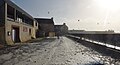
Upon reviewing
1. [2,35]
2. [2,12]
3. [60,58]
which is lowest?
[60,58]

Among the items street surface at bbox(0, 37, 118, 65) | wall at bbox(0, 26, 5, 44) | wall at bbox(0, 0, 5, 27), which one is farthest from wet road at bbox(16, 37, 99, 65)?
wall at bbox(0, 0, 5, 27)

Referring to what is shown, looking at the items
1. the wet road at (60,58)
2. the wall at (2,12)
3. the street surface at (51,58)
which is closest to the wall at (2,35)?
the wall at (2,12)

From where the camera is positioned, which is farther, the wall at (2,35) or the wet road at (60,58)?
the wall at (2,35)

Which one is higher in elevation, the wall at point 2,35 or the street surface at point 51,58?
the wall at point 2,35

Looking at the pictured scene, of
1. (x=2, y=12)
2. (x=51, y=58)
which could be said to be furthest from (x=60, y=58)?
(x=2, y=12)

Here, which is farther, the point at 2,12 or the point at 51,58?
the point at 2,12

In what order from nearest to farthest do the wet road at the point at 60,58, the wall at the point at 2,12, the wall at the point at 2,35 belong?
the wet road at the point at 60,58 < the wall at the point at 2,35 < the wall at the point at 2,12

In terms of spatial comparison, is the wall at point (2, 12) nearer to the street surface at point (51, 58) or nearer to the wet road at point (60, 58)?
the street surface at point (51, 58)

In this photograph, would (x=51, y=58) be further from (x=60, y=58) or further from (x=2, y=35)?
(x=2, y=35)

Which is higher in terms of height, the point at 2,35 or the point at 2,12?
the point at 2,12

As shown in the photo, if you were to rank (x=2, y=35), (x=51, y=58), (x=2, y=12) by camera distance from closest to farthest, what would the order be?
1. (x=51, y=58)
2. (x=2, y=35)
3. (x=2, y=12)

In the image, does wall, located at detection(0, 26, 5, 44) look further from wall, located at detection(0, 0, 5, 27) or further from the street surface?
the street surface

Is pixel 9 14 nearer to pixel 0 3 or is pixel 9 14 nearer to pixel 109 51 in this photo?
pixel 0 3

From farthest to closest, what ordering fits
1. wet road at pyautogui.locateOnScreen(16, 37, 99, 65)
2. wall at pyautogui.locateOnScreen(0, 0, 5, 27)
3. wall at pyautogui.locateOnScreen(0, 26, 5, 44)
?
1. wall at pyautogui.locateOnScreen(0, 0, 5, 27)
2. wall at pyautogui.locateOnScreen(0, 26, 5, 44)
3. wet road at pyautogui.locateOnScreen(16, 37, 99, 65)
